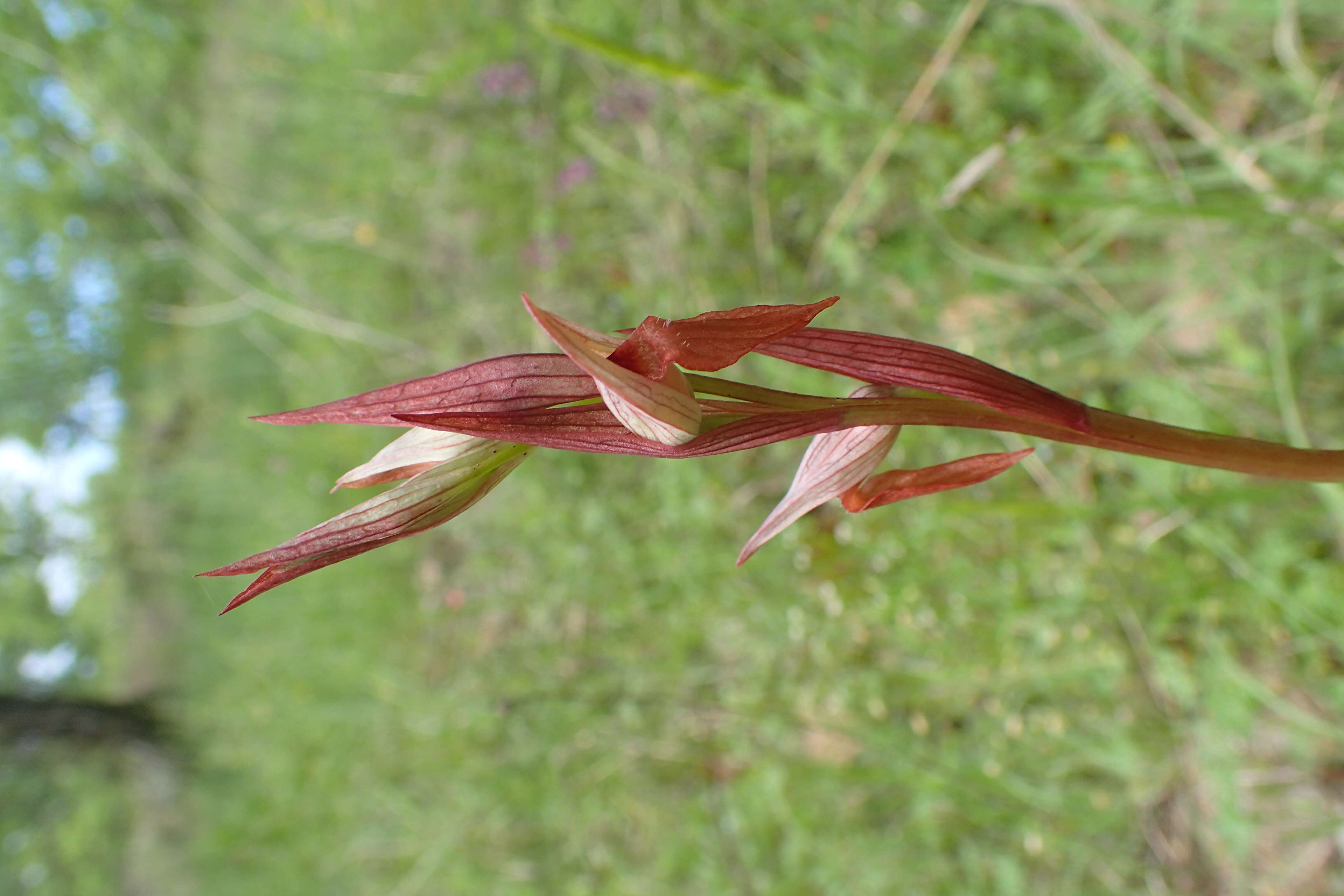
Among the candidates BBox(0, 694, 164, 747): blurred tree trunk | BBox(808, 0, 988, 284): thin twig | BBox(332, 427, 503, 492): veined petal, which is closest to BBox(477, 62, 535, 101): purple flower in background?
BBox(808, 0, 988, 284): thin twig

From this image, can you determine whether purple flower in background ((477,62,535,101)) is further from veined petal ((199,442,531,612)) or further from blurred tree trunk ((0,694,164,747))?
blurred tree trunk ((0,694,164,747))

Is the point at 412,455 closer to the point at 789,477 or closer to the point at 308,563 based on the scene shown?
the point at 308,563

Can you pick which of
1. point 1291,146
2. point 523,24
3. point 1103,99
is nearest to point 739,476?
point 1103,99

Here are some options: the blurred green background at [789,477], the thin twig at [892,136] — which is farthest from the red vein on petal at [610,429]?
the thin twig at [892,136]

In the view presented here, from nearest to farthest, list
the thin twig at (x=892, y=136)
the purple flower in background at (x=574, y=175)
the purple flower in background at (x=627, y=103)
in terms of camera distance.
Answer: the thin twig at (x=892, y=136) → the purple flower in background at (x=627, y=103) → the purple flower in background at (x=574, y=175)

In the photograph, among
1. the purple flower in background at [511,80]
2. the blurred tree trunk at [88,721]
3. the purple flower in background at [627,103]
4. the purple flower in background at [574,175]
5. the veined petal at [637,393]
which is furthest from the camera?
the blurred tree trunk at [88,721]

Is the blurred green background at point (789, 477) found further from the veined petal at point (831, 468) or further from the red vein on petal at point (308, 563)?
the veined petal at point (831, 468)

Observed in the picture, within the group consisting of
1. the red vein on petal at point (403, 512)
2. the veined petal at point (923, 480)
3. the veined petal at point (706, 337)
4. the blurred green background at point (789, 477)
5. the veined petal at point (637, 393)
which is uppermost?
the veined petal at point (706, 337)

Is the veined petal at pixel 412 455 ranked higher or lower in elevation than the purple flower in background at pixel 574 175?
higher
